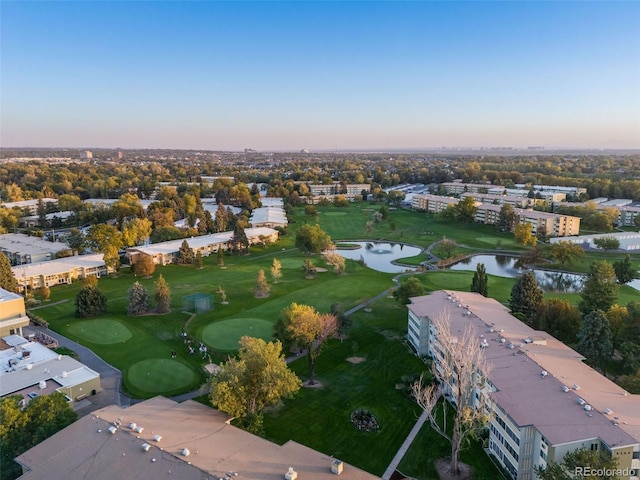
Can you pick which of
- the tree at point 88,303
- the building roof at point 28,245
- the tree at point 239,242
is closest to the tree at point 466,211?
the tree at point 239,242

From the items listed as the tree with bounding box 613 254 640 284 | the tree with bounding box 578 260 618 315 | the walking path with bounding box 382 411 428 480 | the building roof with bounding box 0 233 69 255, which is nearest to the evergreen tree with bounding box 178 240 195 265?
the building roof with bounding box 0 233 69 255

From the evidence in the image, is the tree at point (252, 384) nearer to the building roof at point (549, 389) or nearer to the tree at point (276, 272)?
the building roof at point (549, 389)

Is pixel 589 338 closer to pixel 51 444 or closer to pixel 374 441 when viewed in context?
pixel 374 441

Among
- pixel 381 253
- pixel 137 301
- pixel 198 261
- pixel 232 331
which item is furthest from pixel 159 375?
pixel 381 253

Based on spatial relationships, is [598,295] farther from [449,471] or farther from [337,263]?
[337,263]

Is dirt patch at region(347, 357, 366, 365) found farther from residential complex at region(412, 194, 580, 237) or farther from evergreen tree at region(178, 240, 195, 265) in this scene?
residential complex at region(412, 194, 580, 237)

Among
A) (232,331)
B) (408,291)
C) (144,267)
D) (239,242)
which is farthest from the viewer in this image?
(239,242)
